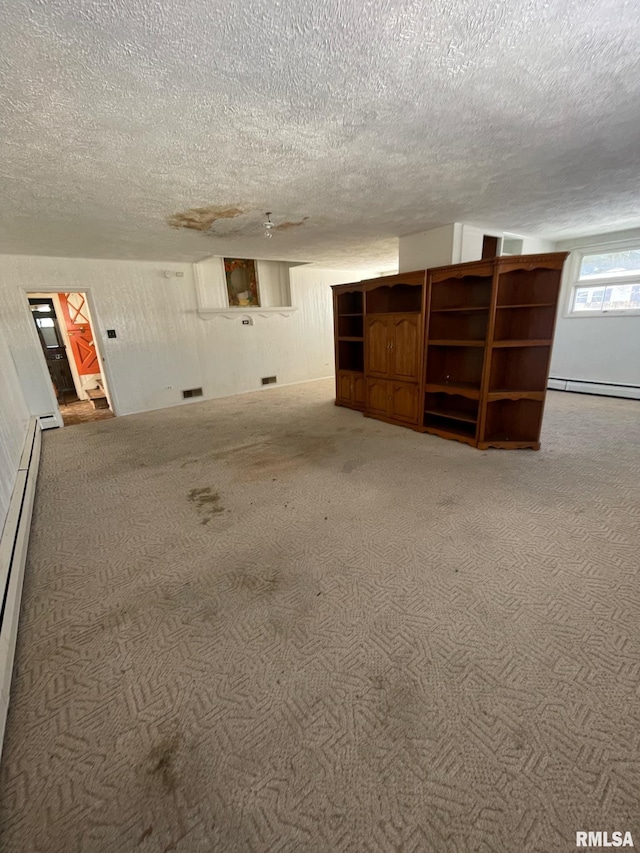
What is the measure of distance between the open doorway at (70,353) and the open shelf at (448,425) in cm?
521

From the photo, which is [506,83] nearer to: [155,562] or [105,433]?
[155,562]

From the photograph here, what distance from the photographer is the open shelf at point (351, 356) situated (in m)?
5.43

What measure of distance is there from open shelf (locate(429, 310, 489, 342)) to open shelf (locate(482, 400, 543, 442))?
86 cm

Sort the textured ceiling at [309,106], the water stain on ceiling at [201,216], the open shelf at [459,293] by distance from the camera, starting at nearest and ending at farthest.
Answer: the textured ceiling at [309,106]
the water stain on ceiling at [201,216]
the open shelf at [459,293]

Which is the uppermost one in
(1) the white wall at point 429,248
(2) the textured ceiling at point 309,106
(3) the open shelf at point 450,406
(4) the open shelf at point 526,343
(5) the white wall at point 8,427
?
(2) the textured ceiling at point 309,106

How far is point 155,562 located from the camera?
2.11 m

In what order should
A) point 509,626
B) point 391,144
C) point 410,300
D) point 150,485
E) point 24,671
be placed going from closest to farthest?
point 24,671, point 509,626, point 391,144, point 150,485, point 410,300

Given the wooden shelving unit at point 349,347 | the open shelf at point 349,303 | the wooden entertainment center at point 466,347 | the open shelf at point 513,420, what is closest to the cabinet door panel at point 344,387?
the wooden shelving unit at point 349,347

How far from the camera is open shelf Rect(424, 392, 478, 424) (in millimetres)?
3969

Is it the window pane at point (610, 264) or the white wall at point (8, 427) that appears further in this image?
the window pane at point (610, 264)

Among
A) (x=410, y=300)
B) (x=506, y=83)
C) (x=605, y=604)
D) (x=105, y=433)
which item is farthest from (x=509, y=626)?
(x=105, y=433)

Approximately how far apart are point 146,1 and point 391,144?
1.47 meters

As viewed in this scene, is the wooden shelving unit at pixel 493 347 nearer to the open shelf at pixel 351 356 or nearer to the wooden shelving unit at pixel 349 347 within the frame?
the wooden shelving unit at pixel 349 347

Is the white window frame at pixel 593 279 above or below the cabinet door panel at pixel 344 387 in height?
above
